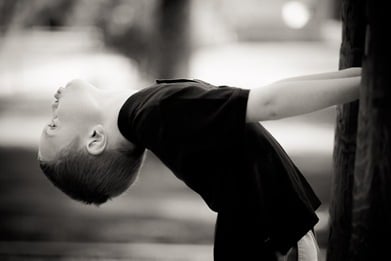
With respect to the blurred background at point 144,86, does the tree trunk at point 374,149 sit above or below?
above

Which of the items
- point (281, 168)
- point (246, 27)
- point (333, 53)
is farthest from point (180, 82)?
point (246, 27)

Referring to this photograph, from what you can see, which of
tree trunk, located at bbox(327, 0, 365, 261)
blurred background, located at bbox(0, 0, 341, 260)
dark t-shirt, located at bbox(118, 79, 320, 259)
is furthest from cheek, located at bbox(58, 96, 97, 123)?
blurred background, located at bbox(0, 0, 341, 260)

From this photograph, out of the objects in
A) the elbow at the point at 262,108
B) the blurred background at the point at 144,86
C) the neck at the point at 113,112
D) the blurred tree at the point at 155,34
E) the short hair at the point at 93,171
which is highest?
the elbow at the point at 262,108

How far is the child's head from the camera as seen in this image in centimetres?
168

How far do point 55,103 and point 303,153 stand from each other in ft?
14.4

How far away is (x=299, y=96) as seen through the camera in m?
1.32

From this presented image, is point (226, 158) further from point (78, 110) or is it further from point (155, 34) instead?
point (155, 34)

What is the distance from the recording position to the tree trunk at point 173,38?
5.60 metres

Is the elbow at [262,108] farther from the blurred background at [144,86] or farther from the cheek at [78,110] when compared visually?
the blurred background at [144,86]

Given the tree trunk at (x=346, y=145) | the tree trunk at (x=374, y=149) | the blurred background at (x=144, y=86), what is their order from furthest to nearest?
the blurred background at (x=144, y=86) < the tree trunk at (x=346, y=145) < the tree trunk at (x=374, y=149)

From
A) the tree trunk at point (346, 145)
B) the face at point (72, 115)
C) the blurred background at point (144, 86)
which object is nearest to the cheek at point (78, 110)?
the face at point (72, 115)

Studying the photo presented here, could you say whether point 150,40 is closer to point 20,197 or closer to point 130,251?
point 20,197

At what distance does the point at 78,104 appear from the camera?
1682 mm

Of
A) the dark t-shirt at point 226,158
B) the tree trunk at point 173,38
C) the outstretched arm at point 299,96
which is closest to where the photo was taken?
the outstretched arm at point 299,96
